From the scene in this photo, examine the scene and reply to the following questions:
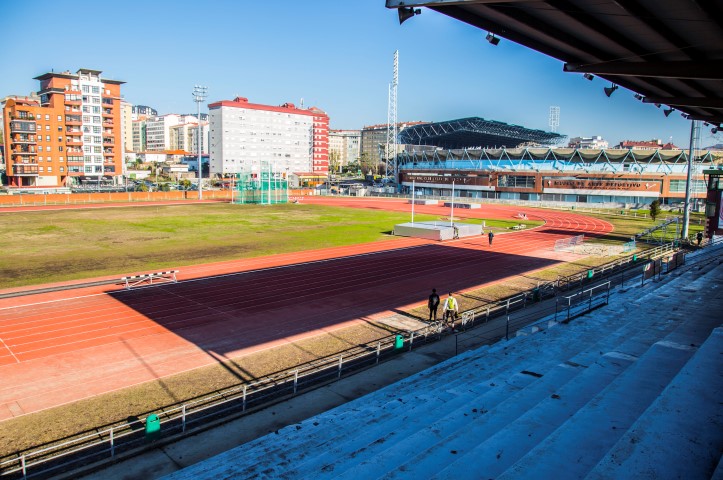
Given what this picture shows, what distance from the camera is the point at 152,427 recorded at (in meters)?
10.7

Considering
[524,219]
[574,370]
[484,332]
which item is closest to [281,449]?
[574,370]

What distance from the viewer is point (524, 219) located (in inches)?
2606

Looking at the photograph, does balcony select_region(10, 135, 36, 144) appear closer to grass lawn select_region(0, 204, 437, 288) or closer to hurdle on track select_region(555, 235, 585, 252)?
grass lawn select_region(0, 204, 437, 288)

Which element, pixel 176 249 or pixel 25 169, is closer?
pixel 176 249

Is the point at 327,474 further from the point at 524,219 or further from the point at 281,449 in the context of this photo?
the point at 524,219

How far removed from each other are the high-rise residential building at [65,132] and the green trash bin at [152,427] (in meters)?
101

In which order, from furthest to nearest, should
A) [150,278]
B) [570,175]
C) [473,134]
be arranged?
[473,134] < [570,175] < [150,278]

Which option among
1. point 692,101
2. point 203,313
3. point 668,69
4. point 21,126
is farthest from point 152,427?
point 21,126

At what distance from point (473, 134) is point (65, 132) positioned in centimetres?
9048

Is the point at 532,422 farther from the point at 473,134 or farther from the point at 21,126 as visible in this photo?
the point at 473,134

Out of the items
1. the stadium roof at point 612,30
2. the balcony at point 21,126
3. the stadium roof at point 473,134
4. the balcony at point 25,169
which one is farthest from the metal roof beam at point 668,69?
the balcony at point 25,169

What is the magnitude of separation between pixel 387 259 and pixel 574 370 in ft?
75.3

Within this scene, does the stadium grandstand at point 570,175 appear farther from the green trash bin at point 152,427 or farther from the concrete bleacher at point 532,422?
the green trash bin at point 152,427

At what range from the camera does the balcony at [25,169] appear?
9144 centimetres
